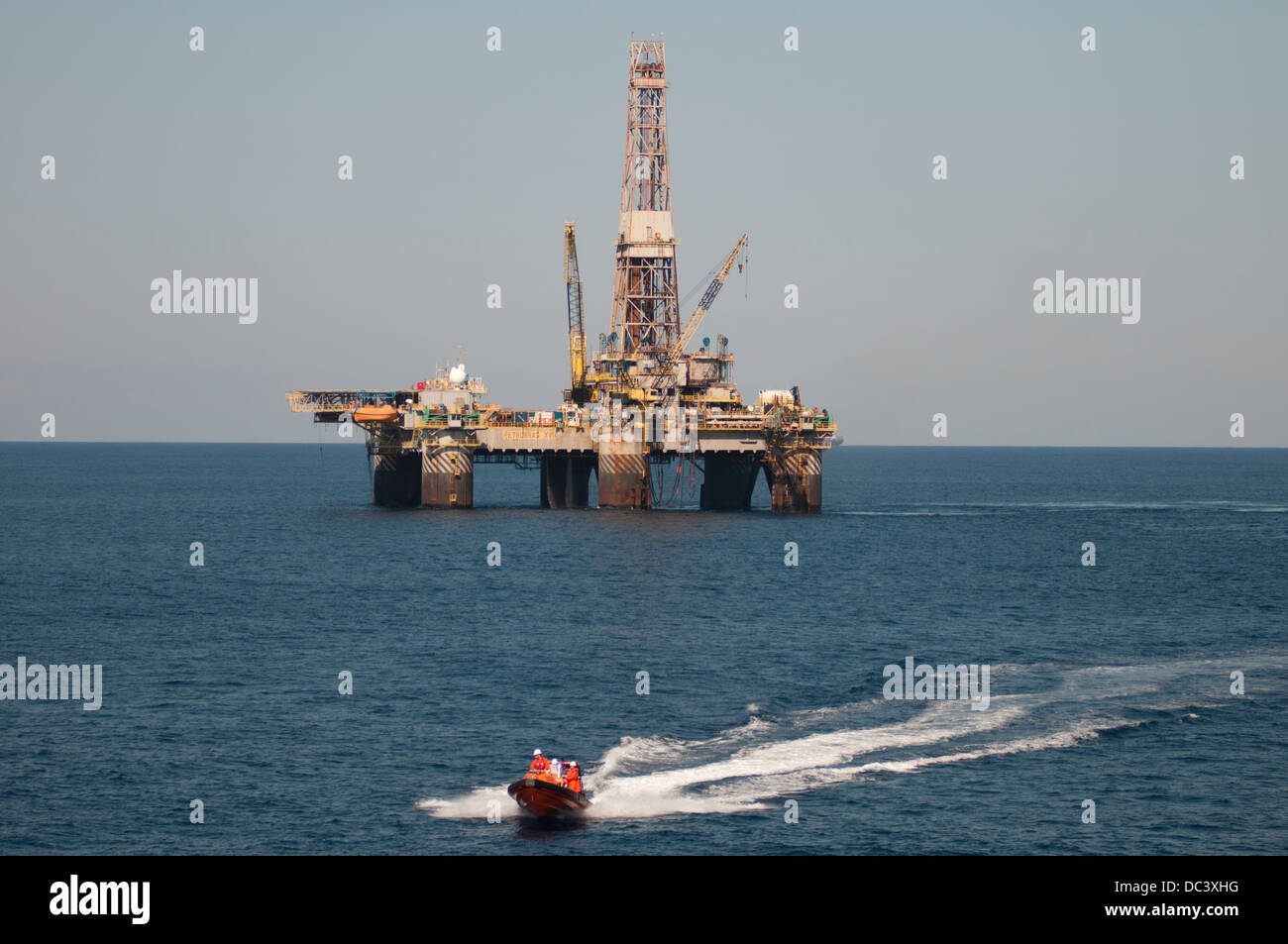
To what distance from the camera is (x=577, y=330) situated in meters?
188

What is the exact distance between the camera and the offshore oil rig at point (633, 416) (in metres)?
162

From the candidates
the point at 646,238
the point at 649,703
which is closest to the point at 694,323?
the point at 646,238

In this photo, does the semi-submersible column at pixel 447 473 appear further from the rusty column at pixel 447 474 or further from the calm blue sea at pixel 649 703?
the calm blue sea at pixel 649 703

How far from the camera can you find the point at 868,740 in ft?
200

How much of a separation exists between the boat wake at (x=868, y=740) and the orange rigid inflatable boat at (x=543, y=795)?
1331mm

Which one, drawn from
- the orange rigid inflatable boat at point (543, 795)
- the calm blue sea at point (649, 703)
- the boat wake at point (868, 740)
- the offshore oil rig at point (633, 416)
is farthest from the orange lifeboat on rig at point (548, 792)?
the offshore oil rig at point (633, 416)

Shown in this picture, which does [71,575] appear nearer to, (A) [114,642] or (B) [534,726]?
(A) [114,642]

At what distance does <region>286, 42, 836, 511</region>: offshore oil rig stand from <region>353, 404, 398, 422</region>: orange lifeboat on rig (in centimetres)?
18

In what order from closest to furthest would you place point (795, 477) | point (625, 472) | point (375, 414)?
point (625, 472), point (375, 414), point (795, 477)

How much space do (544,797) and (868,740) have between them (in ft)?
60.1

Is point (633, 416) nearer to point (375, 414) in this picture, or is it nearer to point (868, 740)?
point (375, 414)

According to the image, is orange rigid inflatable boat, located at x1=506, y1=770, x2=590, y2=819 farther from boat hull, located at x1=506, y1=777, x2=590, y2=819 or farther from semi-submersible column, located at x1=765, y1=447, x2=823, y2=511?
semi-submersible column, located at x1=765, y1=447, x2=823, y2=511

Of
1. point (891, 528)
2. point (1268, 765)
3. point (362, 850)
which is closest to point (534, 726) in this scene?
point (362, 850)
